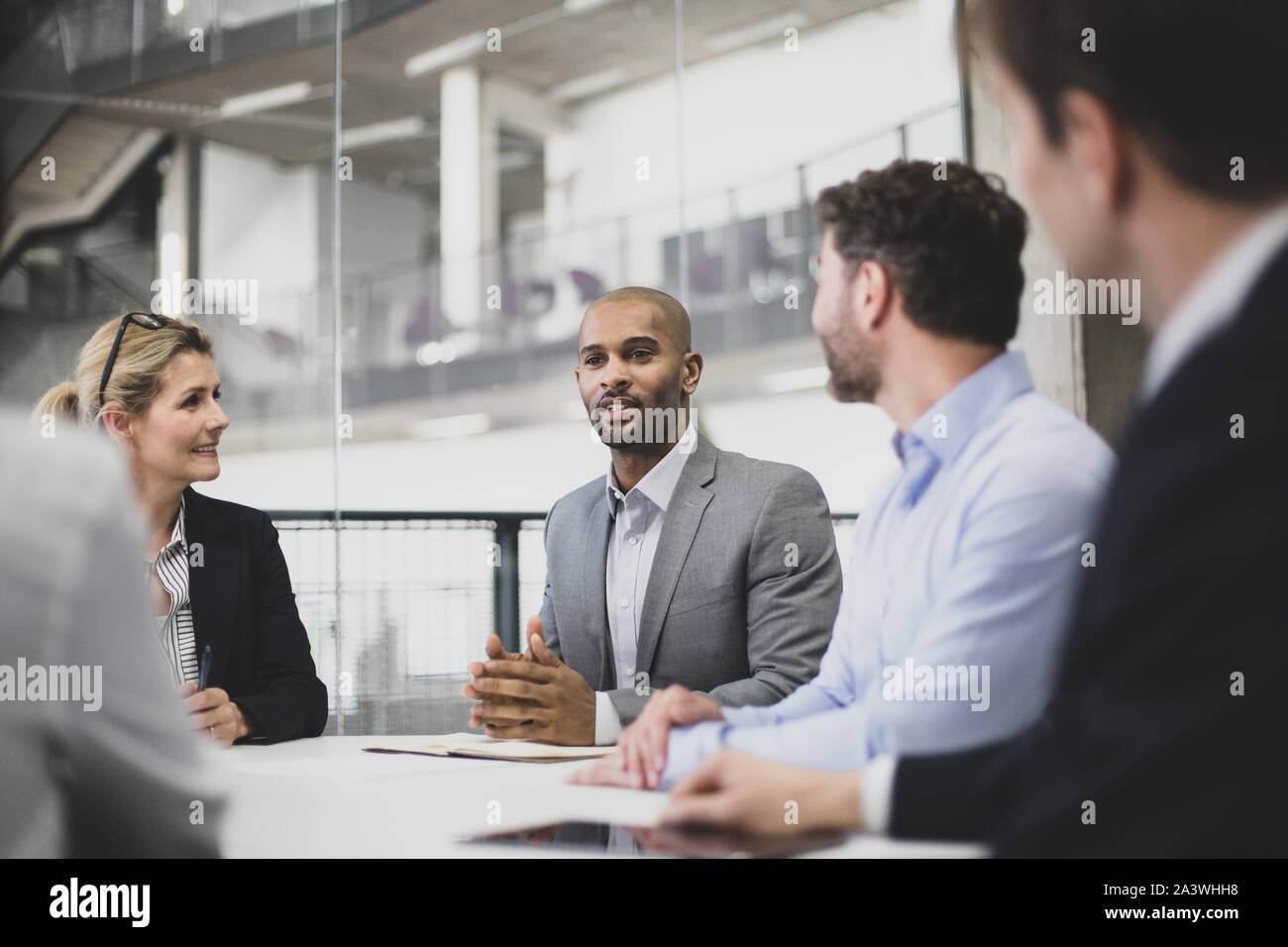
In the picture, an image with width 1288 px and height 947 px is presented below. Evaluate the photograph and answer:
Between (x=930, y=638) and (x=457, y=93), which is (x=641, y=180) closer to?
(x=457, y=93)

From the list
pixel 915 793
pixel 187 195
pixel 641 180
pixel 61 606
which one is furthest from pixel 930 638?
pixel 187 195

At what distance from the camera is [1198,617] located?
1.92ft

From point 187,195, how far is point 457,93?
118cm

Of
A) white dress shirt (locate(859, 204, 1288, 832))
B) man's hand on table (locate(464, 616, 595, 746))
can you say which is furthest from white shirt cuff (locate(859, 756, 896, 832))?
man's hand on table (locate(464, 616, 595, 746))

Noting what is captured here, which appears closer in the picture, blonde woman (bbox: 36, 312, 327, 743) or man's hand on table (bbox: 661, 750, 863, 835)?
man's hand on table (bbox: 661, 750, 863, 835)

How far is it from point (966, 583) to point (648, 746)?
1.44 ft

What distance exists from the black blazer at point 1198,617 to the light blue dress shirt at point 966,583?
0.48 meters

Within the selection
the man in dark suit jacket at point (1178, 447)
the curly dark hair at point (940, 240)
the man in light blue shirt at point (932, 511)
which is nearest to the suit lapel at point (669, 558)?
the man in light blue shirt at point (932, 511)

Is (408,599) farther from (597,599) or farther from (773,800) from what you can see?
(773,800)

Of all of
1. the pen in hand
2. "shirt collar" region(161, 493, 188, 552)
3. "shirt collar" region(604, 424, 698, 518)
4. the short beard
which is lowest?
the pen in hand

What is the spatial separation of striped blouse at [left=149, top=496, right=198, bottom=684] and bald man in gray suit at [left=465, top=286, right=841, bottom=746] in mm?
709

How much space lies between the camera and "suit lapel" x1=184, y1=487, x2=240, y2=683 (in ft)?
6.82

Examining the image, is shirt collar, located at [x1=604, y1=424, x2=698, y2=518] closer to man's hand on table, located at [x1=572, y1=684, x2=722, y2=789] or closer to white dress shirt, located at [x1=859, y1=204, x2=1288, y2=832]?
man's hand on table, located at [x1=572, y1=684, x2=722, y2=789]

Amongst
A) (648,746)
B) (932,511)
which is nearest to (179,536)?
(648,746)
